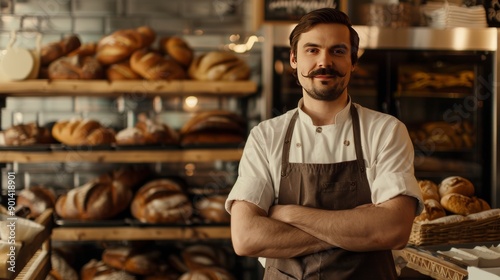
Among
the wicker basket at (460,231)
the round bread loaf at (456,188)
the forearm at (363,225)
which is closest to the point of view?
the forearm at (363,225)

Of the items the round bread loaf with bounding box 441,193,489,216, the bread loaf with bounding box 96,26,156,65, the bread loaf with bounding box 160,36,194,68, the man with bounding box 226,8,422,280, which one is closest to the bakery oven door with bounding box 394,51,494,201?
the round bread loaf with bounding box 441,193,489,216

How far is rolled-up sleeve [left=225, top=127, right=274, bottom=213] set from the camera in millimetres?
1762

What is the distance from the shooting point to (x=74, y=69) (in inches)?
131

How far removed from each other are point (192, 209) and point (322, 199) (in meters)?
1.78

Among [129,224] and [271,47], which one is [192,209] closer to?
[129,224]

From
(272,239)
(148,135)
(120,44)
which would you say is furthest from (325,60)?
(120,44)

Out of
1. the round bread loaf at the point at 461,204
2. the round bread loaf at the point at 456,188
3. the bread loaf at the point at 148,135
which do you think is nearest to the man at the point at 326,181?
the round bread loaf at the point at 461,204

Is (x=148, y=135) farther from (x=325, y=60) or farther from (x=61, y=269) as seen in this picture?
(x=325, y=60)

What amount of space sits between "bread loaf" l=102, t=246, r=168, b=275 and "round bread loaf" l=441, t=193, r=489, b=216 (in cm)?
170

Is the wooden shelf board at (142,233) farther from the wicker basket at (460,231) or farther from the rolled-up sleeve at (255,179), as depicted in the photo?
the rolled-up sleeve at (255,179)

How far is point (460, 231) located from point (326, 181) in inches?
31.8

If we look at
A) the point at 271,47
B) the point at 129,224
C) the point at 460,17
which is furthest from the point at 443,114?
the point at 129,224

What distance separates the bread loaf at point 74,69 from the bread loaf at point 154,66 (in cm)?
22

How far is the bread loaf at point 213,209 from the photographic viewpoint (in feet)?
11.1
